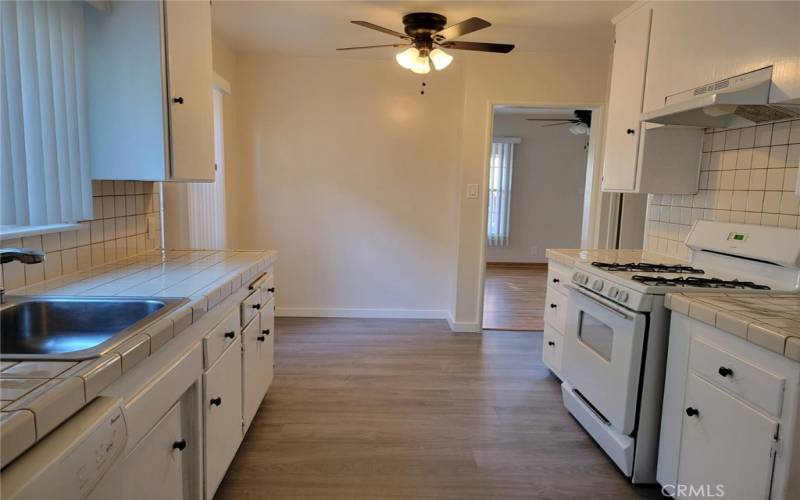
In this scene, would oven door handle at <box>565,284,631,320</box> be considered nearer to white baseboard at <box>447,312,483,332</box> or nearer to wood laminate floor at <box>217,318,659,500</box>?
wood laminate floor at <box>217,318,659,500</box>

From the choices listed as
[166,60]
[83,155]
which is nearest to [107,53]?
[166,60]

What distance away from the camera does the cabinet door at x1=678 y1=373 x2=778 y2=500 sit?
1.36m

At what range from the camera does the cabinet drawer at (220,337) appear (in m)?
1.58

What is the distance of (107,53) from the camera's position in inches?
75.1

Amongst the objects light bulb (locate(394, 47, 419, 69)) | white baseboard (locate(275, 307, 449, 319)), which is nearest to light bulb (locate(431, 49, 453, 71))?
light bulb (locate(394, 47, 419, 69))

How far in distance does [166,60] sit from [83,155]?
519 mm

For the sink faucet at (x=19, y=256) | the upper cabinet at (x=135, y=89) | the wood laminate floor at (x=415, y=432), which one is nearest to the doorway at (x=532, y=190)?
the wood laminate floor at (x=415, y=432)

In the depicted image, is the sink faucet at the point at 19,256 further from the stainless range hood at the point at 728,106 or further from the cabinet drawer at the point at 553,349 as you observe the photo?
the cabinet drawer at the point at 553,349

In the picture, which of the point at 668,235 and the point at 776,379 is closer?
the point at 776,379

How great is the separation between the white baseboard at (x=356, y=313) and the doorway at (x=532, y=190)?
2.86 meters

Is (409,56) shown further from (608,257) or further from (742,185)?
(742,185)

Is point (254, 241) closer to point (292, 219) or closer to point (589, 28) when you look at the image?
point (292, 219)

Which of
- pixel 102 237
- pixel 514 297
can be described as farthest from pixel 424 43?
pixel 514 297

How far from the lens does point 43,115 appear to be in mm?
1669
